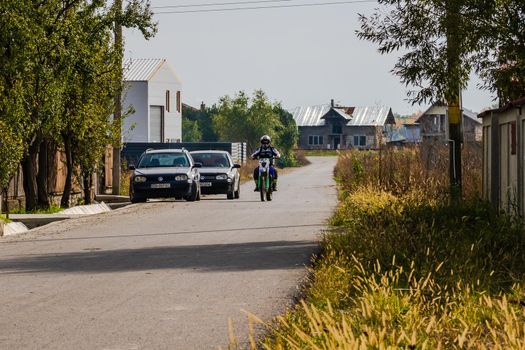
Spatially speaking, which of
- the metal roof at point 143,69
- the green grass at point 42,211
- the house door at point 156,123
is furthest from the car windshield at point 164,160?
the metal roof at point 143,69

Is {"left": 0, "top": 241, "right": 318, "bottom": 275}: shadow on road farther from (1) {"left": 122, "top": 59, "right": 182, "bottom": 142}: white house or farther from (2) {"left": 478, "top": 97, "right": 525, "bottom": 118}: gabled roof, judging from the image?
(1) {"left": 122, "top": 59, "right": 182, "bottom": 142}: white house

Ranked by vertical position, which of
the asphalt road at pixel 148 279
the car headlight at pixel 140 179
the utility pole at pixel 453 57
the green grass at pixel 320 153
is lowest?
the asphalt road at pixel 148 279

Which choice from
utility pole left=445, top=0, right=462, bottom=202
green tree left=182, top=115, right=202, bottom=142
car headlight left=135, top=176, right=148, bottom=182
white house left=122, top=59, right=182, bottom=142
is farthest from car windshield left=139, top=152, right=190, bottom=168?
green tree left=182, top=115, right=202, bottom=142

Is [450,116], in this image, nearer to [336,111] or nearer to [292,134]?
[292,134]

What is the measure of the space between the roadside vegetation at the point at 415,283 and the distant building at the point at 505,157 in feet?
1.01

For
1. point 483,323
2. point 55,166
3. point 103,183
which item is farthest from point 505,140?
point 103,183

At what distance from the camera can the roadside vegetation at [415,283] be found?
6891 millimetres

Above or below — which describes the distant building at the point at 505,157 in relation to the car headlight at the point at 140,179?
above

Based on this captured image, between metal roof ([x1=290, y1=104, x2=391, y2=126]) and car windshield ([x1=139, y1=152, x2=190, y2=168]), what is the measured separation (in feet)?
393

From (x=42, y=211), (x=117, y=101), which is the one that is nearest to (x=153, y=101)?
(x=117, y=101)

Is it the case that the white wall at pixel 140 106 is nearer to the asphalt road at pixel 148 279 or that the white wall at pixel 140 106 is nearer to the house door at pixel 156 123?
the house door at pixel 156 123

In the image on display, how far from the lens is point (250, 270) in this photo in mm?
14742

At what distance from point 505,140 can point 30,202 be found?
1397cm

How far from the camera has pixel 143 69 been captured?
7881 centimetres
